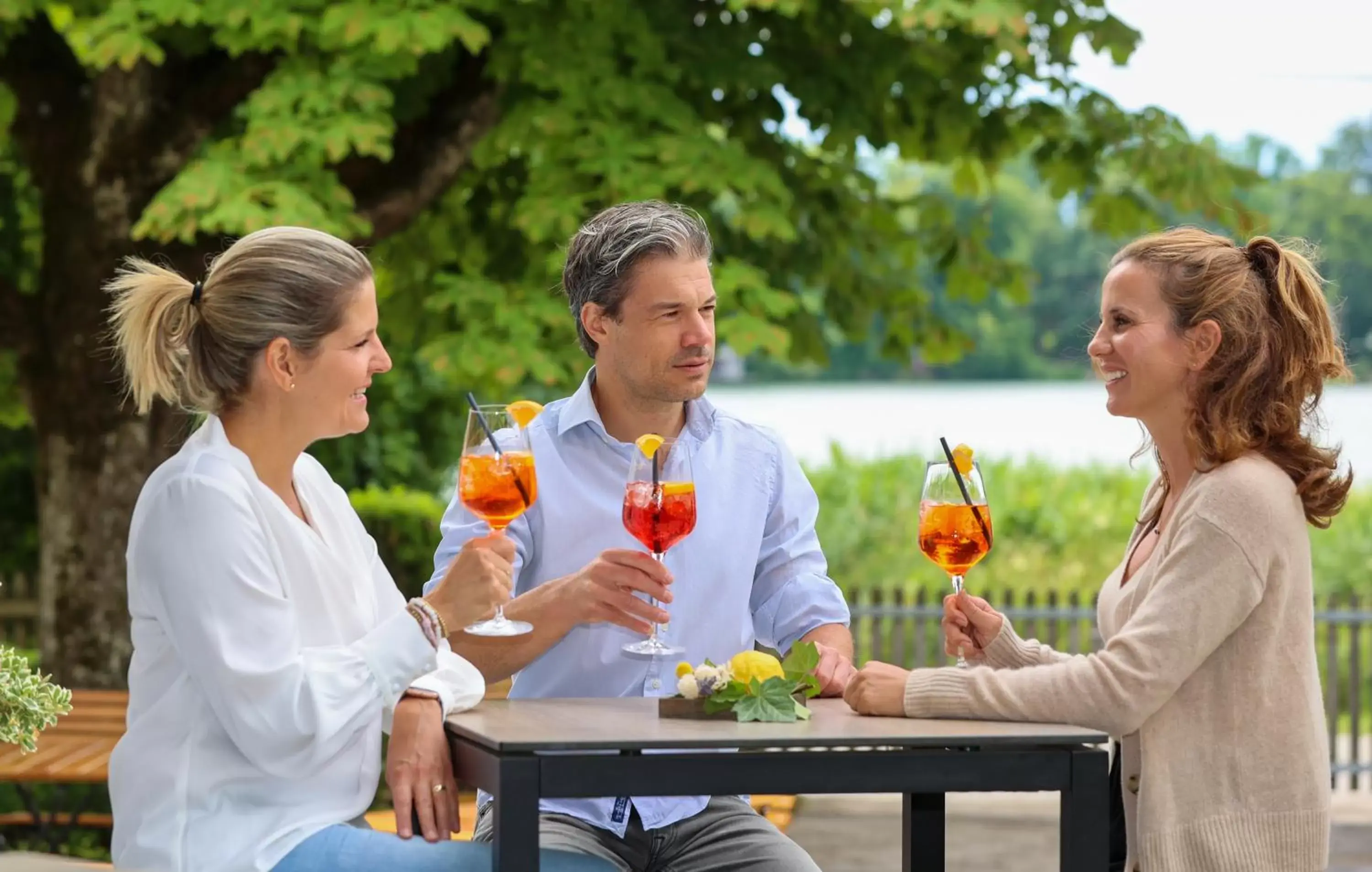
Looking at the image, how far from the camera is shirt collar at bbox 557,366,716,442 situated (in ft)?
11.6

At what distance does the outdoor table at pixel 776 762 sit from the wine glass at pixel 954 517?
1.31 ft

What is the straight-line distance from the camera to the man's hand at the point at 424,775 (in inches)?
110

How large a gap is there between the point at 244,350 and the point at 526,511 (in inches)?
32.9

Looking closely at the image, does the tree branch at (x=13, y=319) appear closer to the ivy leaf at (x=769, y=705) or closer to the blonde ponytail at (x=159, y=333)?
the blonde ponytail at (x=159, y=333)

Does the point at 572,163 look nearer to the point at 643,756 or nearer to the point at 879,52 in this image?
the point at 879,52

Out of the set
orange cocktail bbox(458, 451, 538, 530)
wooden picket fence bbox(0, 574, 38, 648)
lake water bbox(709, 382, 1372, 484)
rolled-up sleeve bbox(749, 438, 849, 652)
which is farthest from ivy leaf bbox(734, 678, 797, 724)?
lake water bbox(709, 382, 1372, 484)

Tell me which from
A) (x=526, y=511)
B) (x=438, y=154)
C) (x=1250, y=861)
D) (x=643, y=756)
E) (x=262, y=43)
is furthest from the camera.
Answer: (x=438, y=154)

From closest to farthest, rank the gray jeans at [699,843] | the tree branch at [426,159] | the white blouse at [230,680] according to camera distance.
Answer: the white blouse at [230,680]
the gray jeans at [699,843]
the tree branch at [426,159]

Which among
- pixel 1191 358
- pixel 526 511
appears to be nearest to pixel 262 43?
pixel 526 511

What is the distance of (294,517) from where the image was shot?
9.22 feet

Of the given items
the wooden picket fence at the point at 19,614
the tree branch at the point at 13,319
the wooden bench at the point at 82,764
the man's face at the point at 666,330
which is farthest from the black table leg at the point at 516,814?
the wooden picket fence at the point at 19,614

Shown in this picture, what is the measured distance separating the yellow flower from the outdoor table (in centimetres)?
9

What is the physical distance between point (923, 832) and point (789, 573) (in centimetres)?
70

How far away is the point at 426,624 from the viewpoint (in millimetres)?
2764
